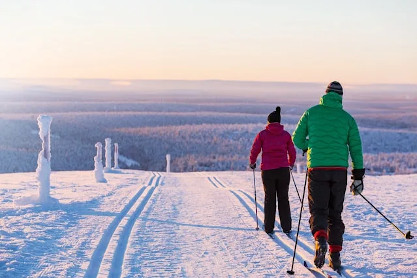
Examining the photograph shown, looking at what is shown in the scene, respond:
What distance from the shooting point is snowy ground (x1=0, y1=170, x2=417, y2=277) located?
259 inches

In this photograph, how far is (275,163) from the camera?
8.97 metres

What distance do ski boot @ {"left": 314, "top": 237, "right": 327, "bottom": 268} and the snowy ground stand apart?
0.22 metres

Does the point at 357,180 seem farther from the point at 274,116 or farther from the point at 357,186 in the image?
the point at 274,116

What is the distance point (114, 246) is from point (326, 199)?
3.07 meters

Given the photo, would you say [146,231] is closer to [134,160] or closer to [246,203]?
[246,203]

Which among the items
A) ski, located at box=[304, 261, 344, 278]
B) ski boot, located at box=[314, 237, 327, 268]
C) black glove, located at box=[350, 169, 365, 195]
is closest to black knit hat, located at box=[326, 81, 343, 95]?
black glove, located at box=[350, 169, 365, 195]

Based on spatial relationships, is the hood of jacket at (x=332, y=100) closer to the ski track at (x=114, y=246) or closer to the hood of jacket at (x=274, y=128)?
the hood of jacket at (x=274, y=128)

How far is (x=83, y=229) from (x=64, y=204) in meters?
3.26

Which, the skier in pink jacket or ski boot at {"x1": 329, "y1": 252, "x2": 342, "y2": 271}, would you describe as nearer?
ski boot at {"x1": 329, "y1": 252, "x2": 342, "y2": 271}

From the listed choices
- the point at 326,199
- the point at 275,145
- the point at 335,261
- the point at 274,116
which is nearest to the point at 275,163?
the point at 275,145

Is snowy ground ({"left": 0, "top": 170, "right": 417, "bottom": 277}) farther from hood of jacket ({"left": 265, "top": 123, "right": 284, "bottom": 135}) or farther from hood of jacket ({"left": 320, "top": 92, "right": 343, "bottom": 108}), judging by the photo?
hood of jacket ({"left": 320, "top": 92, "right": 343, "bottom": 108})

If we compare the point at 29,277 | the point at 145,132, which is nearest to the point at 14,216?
the point at 29,277

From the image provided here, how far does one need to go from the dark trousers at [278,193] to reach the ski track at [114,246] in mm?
2350

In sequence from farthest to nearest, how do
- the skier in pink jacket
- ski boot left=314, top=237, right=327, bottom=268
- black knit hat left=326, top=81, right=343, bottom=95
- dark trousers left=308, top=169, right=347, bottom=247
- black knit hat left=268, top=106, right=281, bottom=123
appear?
the skier in pink jacket, black knit hat left=268, top=106, right=281, bottom=123, black knit hat left=326, top=81, right=343, bottom=95, dark trousers left=308, top=169, right=347, bottom=247, ski boot left=314, top=237, right=327, bottom=268
